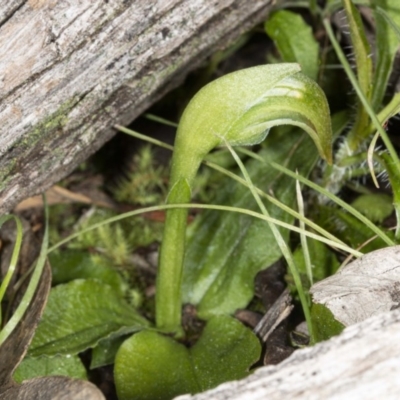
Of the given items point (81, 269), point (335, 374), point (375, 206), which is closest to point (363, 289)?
point (335, 374)

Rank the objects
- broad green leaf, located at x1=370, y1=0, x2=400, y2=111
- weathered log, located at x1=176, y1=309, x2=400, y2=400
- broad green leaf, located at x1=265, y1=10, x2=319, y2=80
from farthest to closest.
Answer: broad green leaf, located at x1=265, y1=10, x2=319, y2=80
broad green leaf, located at x1=370, y1=0, x2=400, y2=111
weathered log, located at x1=176, y1=309, x2=400, y2=400

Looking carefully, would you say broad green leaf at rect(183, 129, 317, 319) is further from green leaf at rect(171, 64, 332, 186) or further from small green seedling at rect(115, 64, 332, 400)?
green leaf at rect(171, 64, 332, 186)

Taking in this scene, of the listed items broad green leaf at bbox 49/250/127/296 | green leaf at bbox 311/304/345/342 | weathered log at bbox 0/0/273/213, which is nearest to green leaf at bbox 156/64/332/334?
weathered log at bbox 0/0/273/213

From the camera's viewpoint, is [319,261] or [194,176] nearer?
[194,176]

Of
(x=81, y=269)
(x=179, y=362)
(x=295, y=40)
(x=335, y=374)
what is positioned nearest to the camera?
(x=335, y=374)

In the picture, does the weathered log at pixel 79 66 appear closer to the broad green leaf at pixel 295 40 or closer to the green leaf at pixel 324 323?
the broad green leaf at pixel 295 40

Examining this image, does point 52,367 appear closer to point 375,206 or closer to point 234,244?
point 234,244
